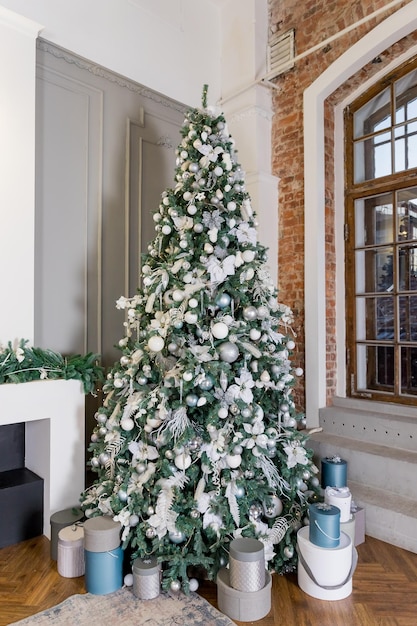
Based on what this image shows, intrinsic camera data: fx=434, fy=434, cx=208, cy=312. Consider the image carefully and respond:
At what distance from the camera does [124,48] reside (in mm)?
3717

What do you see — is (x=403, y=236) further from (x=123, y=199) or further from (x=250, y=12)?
(x=250, y=12)

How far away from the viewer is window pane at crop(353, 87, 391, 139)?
12.3 feet

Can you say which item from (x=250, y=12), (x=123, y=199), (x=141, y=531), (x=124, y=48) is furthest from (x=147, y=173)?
(x=141, y=531)

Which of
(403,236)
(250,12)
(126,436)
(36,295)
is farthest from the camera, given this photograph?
(250,12)

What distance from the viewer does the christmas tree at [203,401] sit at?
90.0 inches

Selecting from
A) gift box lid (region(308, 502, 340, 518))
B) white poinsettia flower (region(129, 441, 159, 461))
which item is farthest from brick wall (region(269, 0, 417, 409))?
white poinsettia flower (region(129, 441, 159, 461))

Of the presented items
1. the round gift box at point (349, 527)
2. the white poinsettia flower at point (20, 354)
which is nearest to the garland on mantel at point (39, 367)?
the white poinsettia flower at point (20, 354)

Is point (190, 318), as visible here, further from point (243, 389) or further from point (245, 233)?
point (245, 233)

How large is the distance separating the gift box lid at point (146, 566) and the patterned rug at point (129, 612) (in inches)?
5.2

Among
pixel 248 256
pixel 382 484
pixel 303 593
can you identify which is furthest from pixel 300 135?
pixel 303 593

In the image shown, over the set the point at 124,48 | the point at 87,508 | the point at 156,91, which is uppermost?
the point at 124,48

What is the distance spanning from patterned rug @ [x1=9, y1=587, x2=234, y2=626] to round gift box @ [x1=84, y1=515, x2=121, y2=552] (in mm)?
232

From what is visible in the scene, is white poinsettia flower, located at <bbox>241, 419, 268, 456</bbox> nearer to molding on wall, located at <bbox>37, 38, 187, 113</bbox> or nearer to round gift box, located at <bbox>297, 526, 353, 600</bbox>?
round gift box, located at <bbox>297, 526, 353, 600</bbox>

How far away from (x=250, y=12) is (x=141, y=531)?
4.59m
